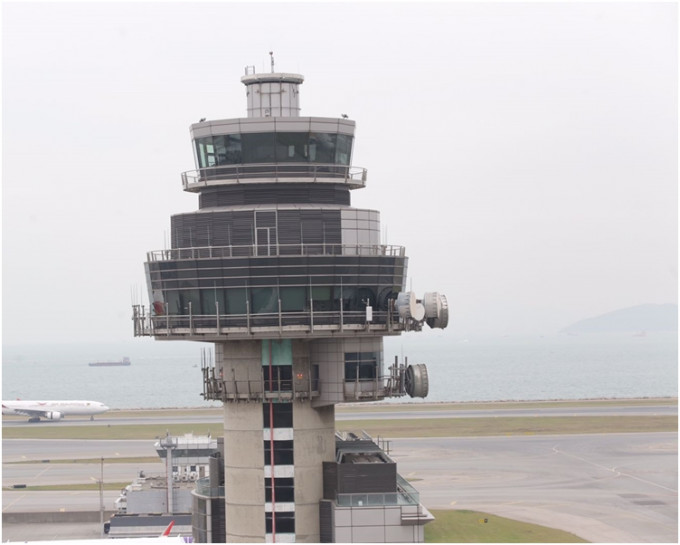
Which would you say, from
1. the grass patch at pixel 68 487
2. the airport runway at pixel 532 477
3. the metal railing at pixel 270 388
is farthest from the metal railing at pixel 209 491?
the grass patch at pixel 68 487

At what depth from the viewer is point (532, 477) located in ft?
493

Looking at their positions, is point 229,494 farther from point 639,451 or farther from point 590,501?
point 639,451

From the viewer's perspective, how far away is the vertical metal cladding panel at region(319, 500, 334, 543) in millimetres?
52062

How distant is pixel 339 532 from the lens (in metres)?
51.6

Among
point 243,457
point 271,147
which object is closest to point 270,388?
point 243,457

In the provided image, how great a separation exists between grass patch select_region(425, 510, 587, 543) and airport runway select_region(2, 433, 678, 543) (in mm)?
2441

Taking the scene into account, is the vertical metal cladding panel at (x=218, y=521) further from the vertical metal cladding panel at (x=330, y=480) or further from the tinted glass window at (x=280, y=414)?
the vertical metal cladding panel at (x=330, y=480)

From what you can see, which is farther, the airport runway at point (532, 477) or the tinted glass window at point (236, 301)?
A: the airport runway at point (532, 477)

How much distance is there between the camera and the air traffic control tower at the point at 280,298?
5125cm

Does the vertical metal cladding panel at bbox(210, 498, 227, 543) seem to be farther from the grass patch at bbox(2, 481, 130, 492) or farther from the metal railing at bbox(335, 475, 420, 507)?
the grass patch at bbox(2, 481, 130, 492)

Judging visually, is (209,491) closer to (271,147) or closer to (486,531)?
(271,147)

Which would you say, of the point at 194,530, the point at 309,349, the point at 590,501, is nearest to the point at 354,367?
the point at 309,349

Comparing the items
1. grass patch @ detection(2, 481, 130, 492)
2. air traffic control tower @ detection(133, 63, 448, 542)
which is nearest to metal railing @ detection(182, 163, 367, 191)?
air traffic control tower @ detection(133, 63, 448, 542)

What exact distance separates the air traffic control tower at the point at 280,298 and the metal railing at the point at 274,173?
5cm
